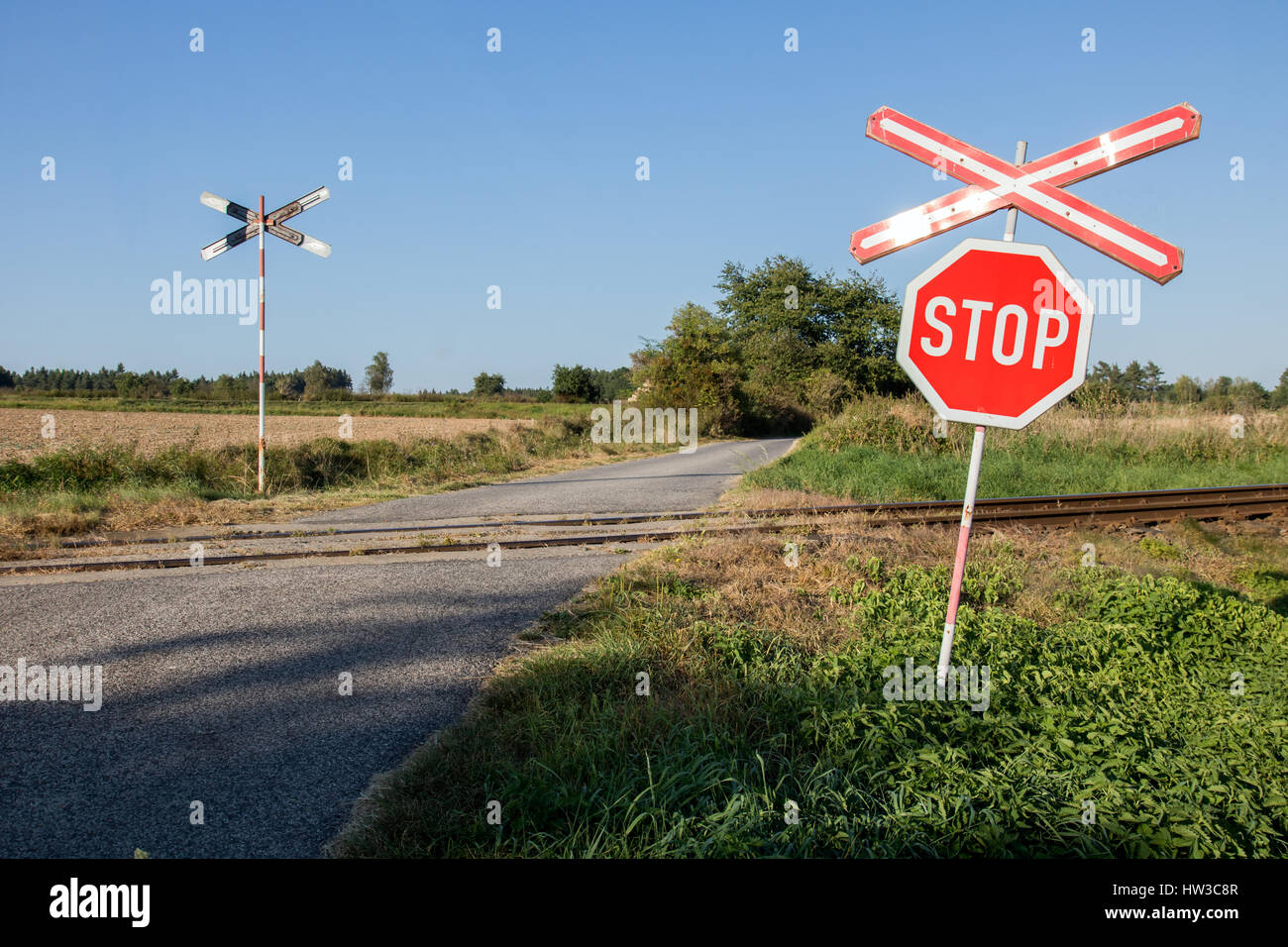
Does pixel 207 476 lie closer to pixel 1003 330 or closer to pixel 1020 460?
pixel 1003 330

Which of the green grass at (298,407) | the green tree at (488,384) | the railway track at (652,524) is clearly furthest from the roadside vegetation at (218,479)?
the green tree at (488,384)

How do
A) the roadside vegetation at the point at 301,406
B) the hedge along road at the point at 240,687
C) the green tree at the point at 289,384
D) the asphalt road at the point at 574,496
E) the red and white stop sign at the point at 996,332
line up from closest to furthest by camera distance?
the hedge along road at the point at 240,687, the red and white stop sign at the point at 996,332, the asphalt road at the point at 574,496, the roadside vegetation at the point at 301,406, the green tree at the point at 289,384

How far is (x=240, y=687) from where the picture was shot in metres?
4.72

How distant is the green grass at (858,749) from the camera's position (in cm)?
306

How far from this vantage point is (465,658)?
17.7ft

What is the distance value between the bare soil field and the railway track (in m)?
7.38

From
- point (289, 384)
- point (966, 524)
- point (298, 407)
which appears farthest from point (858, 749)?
point (289, 384)

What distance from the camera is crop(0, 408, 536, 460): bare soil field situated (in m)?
21.0

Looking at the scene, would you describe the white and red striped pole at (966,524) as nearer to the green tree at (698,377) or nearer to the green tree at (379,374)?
the green tree at (698,377)

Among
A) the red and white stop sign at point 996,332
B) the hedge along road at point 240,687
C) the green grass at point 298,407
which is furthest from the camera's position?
the green grass at point 298,407

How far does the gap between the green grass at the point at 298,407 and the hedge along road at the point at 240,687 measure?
146ft

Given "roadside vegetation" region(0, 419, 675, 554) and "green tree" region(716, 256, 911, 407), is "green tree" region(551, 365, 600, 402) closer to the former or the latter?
"green tree" region(716, 256, 911, 407)

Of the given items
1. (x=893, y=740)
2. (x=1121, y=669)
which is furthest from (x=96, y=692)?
(x=1121, y=669)
